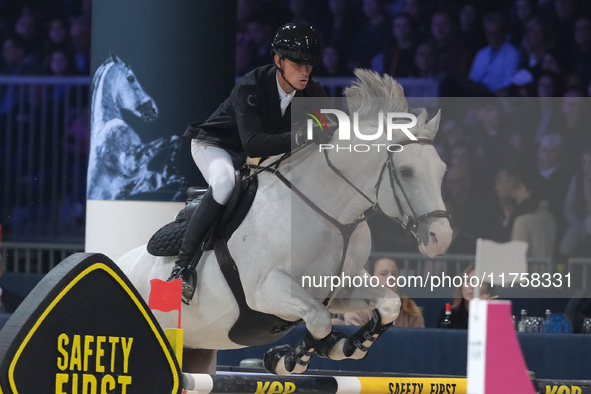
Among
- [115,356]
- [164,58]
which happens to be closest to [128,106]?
[164,58]

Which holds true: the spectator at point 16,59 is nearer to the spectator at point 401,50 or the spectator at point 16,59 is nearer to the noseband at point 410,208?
the spectator at point 401,50

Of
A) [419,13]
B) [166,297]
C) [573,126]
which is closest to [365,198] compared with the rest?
[166,297]

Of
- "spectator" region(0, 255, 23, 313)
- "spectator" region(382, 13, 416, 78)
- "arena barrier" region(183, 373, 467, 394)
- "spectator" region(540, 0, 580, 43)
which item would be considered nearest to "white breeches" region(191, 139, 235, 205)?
"arena barrier" region(183, 373, 467, 394)

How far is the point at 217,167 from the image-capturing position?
4203mm

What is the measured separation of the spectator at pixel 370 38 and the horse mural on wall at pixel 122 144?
316 cm

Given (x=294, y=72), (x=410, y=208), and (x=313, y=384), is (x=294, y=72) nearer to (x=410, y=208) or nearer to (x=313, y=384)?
(x=410, y=208)

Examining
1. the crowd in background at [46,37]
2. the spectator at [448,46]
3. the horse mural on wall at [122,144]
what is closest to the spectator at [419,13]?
the spectator at [448,46]

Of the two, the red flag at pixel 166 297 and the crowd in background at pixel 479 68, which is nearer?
the red flag at pixel 166 297

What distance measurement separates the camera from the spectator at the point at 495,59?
24.3 feet

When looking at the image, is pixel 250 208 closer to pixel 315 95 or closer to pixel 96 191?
pixel 315 95

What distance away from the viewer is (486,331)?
188cm

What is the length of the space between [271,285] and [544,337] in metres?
1.95

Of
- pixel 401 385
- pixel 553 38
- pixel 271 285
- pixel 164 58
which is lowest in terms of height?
pixel 401 385

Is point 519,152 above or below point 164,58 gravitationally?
below
